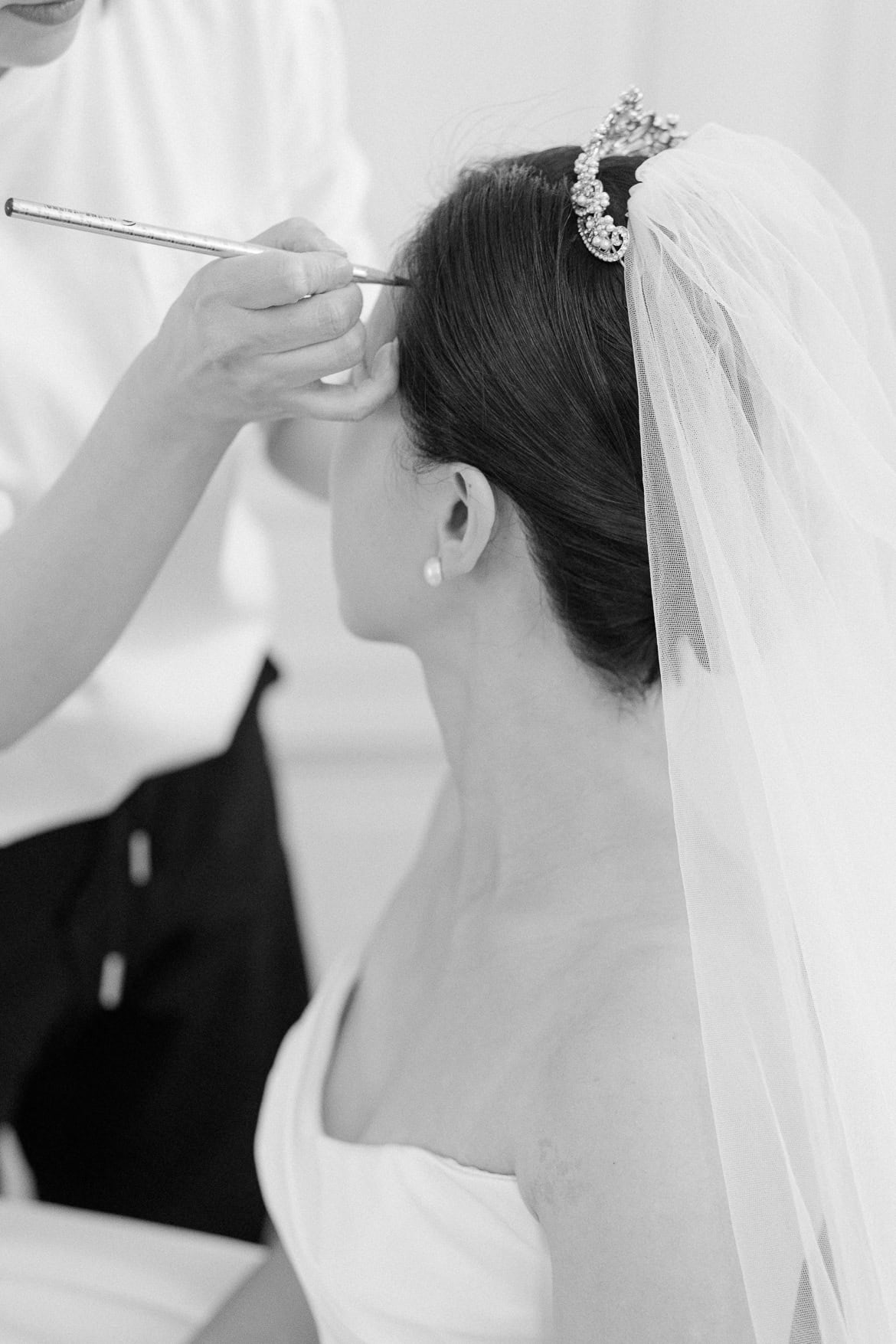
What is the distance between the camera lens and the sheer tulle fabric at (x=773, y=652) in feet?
2.39

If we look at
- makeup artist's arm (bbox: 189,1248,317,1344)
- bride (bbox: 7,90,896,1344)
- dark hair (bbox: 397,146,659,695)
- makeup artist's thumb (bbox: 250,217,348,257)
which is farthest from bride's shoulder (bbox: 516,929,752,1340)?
makeup artist's thumb (bbox: 250,217,348,257)

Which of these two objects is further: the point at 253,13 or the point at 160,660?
the point at 160,660

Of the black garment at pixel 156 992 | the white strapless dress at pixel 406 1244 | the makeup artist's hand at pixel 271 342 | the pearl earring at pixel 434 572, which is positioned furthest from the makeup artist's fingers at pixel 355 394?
the black garment at pixel 156 992

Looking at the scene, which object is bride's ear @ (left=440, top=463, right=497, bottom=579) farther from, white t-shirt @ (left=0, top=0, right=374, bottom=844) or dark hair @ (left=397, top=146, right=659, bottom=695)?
white t-shirt @ (left=0, top=0, right=374, bottom=844)

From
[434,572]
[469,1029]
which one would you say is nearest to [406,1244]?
[469,1029]

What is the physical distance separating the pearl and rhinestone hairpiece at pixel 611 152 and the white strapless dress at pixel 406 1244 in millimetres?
573

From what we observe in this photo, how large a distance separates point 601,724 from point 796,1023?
0.86ft

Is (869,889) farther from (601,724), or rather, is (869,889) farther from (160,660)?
(160,660)

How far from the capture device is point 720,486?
78 cm

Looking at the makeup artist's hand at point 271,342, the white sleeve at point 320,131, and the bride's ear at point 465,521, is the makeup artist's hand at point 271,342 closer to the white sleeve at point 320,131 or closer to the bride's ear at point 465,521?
the bride's ear at point 465,521

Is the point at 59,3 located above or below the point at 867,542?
above

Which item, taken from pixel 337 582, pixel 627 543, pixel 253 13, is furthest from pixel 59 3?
pixel 627 543

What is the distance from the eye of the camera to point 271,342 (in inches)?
32.6

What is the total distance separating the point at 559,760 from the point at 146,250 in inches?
24.5
